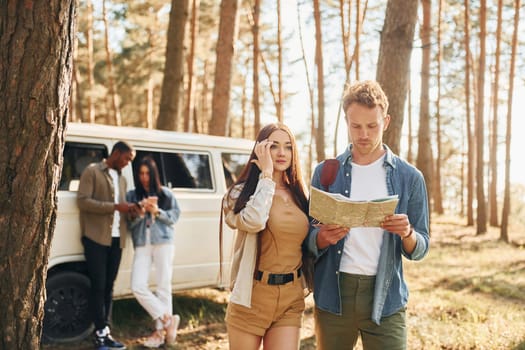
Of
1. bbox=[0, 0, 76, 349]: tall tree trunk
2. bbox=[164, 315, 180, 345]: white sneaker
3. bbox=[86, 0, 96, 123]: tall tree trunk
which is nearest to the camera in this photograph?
bbox=[0, 0, 76, 349]: tall tree trunk

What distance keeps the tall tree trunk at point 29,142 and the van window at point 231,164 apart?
13.1ft

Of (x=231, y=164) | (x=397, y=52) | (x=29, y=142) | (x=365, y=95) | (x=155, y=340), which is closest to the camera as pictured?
(x=29, y=142)

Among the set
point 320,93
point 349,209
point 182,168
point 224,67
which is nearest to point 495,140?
point 320,93

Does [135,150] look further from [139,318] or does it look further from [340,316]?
[340,316]

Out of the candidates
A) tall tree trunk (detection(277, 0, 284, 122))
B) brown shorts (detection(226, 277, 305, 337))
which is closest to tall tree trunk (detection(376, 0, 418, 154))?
brown shorts (detection(226, 277, 305, 337))

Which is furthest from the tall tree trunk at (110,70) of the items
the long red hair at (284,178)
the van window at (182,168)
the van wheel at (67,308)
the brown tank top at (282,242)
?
→ the brown tank top at (282,242)

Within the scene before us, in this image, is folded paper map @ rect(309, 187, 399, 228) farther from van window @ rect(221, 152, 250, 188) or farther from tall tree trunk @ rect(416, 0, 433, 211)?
tall tree trunk @ rect(416, 0, 433, 211)

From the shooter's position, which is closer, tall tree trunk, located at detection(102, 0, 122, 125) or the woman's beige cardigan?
the woman's beige cardigan

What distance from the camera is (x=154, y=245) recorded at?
5824mm

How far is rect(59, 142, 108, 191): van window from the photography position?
222 inches

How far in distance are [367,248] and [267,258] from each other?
0.62 metres

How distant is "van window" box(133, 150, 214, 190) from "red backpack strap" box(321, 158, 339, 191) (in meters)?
3.44

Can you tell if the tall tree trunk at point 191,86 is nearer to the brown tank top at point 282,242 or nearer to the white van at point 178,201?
the white van at point 178,201

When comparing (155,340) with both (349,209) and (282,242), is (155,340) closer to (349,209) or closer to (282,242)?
(282,242)
